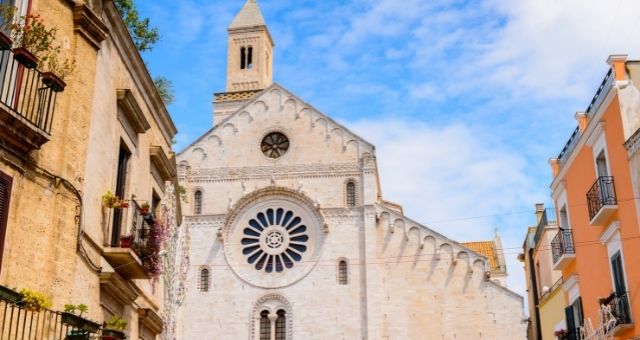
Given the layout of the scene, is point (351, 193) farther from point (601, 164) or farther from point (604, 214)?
point (604, 214)

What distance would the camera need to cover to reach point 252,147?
3706 cm

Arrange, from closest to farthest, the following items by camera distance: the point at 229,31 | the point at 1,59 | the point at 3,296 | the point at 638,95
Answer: the point at 3,296 < the point at 1,59 < the point at 638,95 < the point at 229,31

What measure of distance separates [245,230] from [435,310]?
956 cm

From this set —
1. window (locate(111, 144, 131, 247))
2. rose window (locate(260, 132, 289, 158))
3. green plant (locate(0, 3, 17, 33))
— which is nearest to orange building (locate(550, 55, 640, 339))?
window (locate(111, 144, 131, 247))

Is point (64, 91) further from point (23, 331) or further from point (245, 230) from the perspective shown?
point (245, 230)

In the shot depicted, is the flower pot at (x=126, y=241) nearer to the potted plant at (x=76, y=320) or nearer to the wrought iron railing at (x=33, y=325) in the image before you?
the wrought iron railing at (x=33, y=325)

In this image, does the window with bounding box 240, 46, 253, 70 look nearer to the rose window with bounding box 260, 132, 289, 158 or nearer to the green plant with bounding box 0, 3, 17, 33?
the rose window with bounding box 260, 132, 289, 158

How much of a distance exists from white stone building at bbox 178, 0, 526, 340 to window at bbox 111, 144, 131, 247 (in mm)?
22633

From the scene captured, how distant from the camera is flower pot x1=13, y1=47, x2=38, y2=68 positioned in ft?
25.6

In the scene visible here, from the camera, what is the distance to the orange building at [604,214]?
48.6 feet

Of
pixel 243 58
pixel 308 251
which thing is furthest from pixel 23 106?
pixel 243 58

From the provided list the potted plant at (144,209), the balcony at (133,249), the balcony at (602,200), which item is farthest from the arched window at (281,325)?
the potted plant at (144,209)

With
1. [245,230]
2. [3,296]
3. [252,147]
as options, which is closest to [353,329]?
[245,230]

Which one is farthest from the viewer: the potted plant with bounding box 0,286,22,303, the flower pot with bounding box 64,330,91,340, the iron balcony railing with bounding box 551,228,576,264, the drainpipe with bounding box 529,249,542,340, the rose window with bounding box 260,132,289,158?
the rose window with bounding box 260,132,289,158
